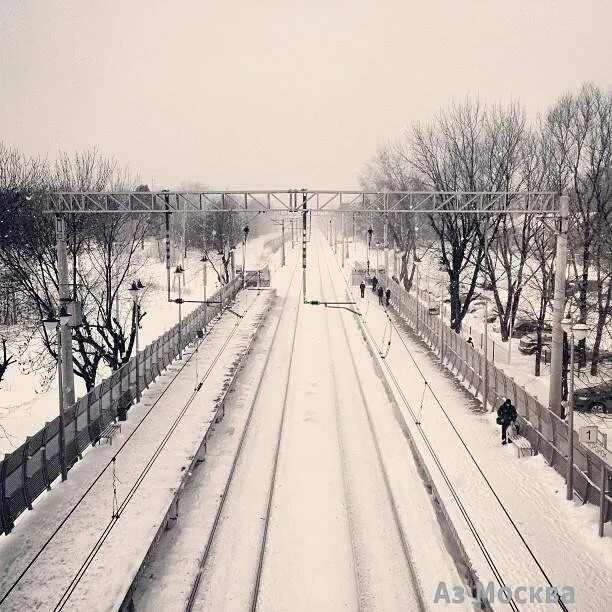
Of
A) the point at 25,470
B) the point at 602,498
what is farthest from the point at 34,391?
the point at 602,498

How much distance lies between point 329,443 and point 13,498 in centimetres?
917

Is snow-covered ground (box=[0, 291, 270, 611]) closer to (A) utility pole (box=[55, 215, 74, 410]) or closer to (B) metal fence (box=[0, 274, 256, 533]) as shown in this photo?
(B) metal fence (box=[0, 274, 256, 533])

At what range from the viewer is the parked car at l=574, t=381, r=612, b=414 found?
22453 mm

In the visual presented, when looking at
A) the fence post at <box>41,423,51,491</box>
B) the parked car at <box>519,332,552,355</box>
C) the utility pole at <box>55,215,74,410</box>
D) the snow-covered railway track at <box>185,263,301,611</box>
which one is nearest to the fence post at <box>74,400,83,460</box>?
the fence post at <box>41,423,51,491</box>

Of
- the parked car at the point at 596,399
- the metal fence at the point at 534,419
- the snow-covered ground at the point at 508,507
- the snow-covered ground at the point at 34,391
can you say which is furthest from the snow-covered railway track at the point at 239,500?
the parked car at the point at 596,399

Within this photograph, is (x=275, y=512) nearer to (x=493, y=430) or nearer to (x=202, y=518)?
(x=202, y=518)

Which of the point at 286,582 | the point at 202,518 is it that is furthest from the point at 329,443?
the point at 286,582

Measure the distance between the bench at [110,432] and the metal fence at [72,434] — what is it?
127 millimetres

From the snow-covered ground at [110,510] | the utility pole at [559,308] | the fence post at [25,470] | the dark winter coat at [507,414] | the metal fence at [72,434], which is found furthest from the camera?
the utility pole at [559,308]

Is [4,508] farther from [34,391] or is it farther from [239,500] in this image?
[34,391]

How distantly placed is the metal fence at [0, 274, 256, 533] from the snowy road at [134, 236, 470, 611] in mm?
3215

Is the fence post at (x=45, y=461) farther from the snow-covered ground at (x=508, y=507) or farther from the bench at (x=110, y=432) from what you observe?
the snow-covered ground at (x=508, y=507)

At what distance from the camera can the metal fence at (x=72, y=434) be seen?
1226 cm

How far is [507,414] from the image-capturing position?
17.0 metres
